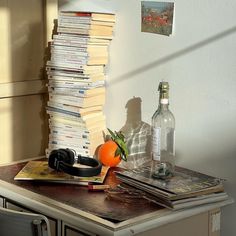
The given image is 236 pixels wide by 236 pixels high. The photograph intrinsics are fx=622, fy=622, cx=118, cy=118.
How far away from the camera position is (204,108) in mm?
2416

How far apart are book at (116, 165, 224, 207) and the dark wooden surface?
55 millimetres

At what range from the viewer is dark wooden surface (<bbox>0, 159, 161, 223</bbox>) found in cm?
208

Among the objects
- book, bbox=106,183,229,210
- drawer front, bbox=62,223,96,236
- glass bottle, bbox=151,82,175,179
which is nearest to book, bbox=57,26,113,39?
glass bottle, bbox=151,82,175,179

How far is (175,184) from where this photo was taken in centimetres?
223

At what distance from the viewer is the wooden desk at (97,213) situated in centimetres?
201

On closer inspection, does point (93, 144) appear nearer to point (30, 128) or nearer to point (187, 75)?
point (30, 128)

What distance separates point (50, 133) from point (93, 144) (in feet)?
0.77

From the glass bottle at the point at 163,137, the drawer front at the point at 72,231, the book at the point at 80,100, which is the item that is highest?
the book at the point at 80,100

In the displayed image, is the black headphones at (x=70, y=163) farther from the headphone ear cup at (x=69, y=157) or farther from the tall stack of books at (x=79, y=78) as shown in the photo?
the tall stack of books at (x=79, y=78)

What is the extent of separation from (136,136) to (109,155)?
6.5 inches

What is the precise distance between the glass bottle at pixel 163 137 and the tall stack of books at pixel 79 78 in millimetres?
376

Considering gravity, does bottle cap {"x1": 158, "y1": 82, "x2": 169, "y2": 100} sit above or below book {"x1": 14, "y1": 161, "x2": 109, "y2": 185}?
above

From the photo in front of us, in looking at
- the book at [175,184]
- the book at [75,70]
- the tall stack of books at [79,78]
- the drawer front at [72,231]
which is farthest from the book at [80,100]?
the drawer front at [72,231]

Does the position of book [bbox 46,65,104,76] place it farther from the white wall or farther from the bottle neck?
the bottle neck
